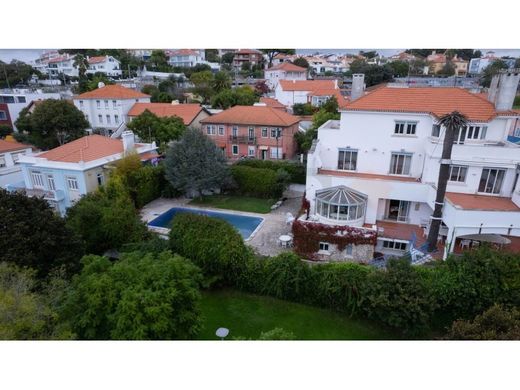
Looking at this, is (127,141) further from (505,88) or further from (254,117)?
(505,88)

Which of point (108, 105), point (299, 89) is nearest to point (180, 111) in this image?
point (108, 105)

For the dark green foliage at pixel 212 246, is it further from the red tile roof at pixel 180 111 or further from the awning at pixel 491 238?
the red tile roof at pixel 180 111

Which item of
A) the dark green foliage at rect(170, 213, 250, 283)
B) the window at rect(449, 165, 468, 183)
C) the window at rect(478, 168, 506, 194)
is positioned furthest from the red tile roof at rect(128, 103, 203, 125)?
the window at rect(478, 168, 506, 194)

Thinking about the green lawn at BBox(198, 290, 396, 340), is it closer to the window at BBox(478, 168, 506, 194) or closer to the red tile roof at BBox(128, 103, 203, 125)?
the window at BBox(478, 168, 506, 194)

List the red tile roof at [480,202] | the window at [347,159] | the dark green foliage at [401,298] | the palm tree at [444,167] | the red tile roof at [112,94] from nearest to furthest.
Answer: the dark green foliage at [401,298] → the palm tree at [444,167] → the red tile roof at [480,202] → the window at [347,159] → the red tile roof at [112,94]

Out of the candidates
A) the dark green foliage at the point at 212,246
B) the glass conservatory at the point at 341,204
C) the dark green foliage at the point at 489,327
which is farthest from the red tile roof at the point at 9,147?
the dark green foliage at the point at 489,327

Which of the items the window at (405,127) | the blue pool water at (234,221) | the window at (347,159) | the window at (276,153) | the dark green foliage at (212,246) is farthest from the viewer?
the window at (276,153)
